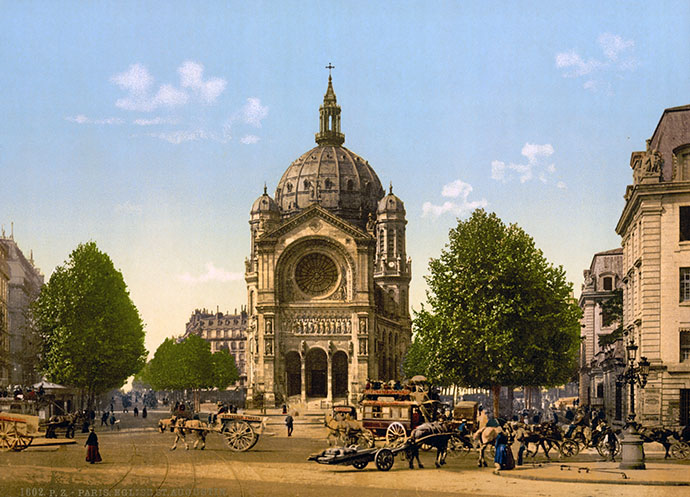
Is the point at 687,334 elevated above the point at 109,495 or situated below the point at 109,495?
above

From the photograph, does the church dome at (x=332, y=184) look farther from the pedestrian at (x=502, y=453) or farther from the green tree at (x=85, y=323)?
the pedestrian at (x=502, y=453)

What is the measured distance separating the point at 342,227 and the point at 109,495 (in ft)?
276

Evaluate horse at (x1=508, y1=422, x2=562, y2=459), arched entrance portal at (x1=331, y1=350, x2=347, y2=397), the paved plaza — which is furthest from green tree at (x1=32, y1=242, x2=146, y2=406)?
arched entrance portal at (x1=331, y1=350, x2=347, y2=397)

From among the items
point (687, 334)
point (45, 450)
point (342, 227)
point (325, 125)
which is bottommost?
point (45, 450)

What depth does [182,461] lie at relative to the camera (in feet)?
118

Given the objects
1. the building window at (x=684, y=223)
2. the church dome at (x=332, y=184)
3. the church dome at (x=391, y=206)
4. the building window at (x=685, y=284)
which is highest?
the church dome at (x=332, y=184)

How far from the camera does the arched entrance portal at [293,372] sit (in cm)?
10756

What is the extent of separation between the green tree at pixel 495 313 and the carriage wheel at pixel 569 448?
15.7 metres

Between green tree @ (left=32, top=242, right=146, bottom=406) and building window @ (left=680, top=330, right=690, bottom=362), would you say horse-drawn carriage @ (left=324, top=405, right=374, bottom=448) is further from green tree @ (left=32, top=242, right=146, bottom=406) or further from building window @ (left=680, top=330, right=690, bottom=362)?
green tree @ (left=32, top=242, right=146, bottom=406)

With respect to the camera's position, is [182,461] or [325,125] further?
[325,125]

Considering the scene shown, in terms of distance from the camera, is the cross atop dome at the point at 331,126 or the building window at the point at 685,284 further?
the cross atop dome at the point at 331,126

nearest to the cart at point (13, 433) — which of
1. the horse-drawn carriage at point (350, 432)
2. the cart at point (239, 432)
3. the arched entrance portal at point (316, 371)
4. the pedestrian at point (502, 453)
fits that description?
the cart at point (239, 432)

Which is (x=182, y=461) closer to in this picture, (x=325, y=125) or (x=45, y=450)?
(x=45, y=450)

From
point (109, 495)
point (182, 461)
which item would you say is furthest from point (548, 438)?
point (109, 495)
